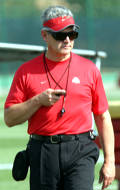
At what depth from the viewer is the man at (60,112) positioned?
4.21m

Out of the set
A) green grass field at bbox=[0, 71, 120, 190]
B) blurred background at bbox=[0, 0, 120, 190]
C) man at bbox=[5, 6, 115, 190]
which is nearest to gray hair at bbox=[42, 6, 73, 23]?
man at bbox=[5, 6, 115, 190]

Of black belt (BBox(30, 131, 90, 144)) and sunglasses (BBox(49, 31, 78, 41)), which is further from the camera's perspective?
sunglasses (BBox(49, 31, 78, 41))

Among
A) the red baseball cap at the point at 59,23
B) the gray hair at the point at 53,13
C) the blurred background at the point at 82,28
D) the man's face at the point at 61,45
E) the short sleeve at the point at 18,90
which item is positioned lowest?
the blurred background at the point at 82,28

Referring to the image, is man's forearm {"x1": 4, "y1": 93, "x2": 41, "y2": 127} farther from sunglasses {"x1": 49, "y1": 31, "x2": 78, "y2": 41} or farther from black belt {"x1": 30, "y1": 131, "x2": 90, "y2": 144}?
sunglasses {"x1": 49, "y1": 31, "x2": 78, "y2": 41}

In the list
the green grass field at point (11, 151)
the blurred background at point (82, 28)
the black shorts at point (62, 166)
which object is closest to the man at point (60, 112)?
the black shorts at point (62, 166)

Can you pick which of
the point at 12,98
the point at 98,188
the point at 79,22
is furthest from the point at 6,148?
the point at 79,22

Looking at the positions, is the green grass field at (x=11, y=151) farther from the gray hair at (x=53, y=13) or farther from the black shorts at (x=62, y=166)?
the gray hair at (x=53, y=13)

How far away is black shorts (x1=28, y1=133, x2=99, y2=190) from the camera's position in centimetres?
420

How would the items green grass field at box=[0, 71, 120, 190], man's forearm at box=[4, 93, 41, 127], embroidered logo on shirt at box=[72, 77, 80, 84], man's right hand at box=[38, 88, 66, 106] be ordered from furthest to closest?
green grass field at box=[0, 71, 120, 190]
embroidered logo on shirt at box=[72, 77, 80, 84]
man's forearm at box=[4, 93, 41, 127]
man's right hand at box=[38, 88, 66, 106]

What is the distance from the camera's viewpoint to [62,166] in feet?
13.8

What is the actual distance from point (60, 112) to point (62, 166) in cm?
41

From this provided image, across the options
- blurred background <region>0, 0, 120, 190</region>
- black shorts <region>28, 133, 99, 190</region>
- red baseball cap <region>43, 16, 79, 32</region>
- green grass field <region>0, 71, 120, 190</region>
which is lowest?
blurred background <region>0, 0, 120, 190</region>

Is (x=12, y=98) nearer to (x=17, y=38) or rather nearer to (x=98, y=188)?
(x=98, y=188)

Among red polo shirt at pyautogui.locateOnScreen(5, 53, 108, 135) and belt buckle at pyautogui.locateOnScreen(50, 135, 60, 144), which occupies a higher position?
red polo shirt at pyautogui.locateOnScreen(5, 53, 108, 135)
